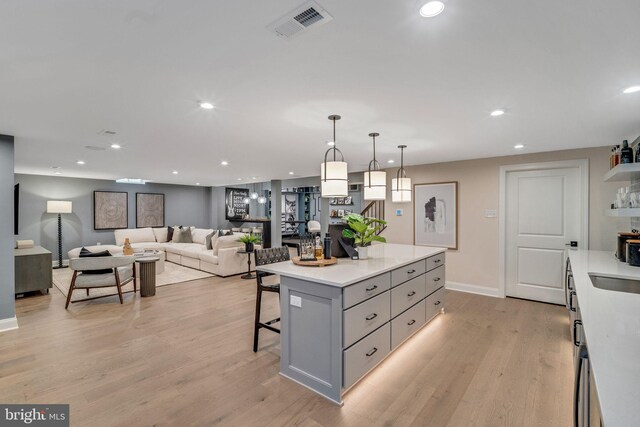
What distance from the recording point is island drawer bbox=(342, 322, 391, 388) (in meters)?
2.22

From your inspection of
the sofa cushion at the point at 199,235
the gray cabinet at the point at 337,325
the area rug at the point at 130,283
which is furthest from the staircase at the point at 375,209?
the sofa cushion at the point at 199,235

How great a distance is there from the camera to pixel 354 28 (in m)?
1.45

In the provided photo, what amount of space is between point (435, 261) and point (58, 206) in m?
8.39

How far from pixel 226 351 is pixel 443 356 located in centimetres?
212

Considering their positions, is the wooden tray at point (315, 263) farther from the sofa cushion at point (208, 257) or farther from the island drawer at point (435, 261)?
the sofa cushion at point (208, 257)

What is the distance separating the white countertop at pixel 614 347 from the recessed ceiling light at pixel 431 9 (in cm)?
147

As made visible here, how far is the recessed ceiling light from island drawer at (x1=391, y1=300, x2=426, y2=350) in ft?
7.80

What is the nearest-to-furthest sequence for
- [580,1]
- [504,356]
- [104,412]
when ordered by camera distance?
[580,1] → [104,412] → [504,356]

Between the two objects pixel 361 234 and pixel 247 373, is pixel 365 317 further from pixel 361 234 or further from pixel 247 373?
pixel 247 373

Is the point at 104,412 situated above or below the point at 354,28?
below

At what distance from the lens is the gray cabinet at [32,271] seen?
187 inches

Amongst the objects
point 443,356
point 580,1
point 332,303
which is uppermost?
point 580,1

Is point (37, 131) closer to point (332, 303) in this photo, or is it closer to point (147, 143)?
point (147, 143)

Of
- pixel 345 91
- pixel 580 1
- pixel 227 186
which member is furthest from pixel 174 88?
pixel 227 186
